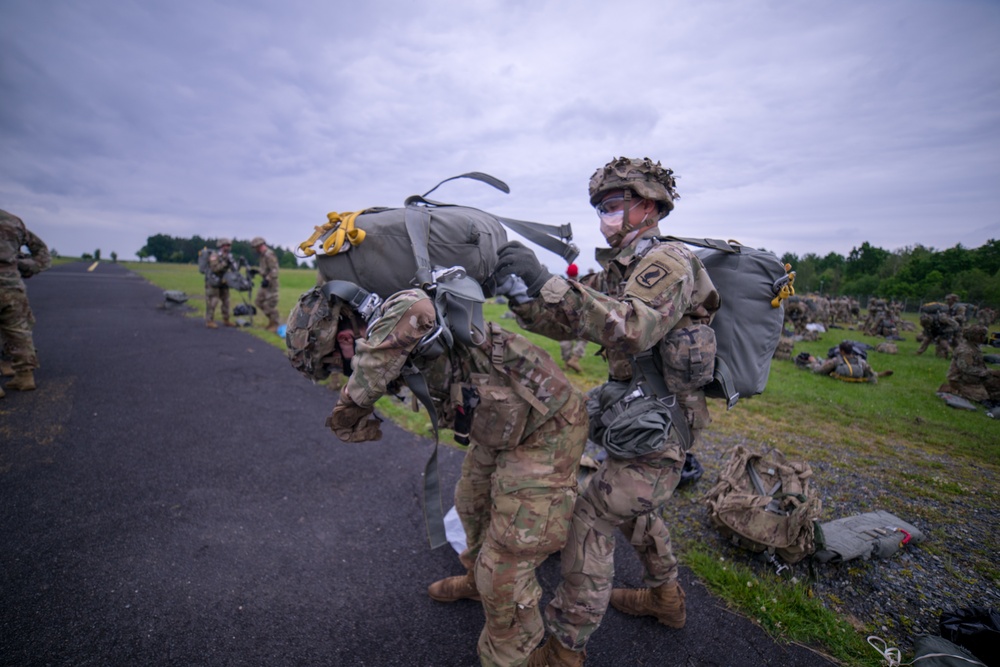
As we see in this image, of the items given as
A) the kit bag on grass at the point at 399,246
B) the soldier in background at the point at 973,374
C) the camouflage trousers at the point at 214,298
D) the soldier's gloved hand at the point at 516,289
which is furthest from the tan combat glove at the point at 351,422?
the camouflage trousers at the point at 214,298

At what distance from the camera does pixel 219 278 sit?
1218 centimetres

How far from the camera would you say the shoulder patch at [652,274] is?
7.13 ft

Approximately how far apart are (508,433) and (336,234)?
1419mm

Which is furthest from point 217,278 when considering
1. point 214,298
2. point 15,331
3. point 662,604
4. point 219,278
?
point 662,604

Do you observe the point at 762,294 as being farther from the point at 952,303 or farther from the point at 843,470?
the point at 952,303

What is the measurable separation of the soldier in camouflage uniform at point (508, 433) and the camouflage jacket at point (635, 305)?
330 millimetres

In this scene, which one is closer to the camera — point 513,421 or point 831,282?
point 513,421

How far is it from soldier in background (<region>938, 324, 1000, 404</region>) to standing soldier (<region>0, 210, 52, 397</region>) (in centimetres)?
1661

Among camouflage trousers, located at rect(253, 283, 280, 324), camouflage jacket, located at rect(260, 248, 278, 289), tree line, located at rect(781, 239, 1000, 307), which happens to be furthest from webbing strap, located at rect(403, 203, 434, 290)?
camouflage trousers, located at rect(253, 283, 280, 324)

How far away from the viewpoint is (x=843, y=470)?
5105 millimetres

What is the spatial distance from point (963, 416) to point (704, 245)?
8.55 m

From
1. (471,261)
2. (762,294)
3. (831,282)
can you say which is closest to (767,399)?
(762,294)

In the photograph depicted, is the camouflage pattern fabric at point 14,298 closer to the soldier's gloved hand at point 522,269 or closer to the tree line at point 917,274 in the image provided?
the soldier's gloved hand at point 522,269

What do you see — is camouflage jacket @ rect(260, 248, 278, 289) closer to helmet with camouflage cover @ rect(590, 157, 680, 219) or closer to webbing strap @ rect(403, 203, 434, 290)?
webbing strap @ rect(403, 203, 434, 290)
